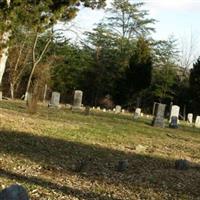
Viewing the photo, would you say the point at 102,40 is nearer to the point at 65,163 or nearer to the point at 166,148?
the point at 166,148

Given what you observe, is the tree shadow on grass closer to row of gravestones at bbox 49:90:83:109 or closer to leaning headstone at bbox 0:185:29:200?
leaning headstone at bbox 0:185:29:200

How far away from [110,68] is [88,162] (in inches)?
1616

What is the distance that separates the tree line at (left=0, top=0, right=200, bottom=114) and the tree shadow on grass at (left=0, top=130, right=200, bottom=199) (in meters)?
28.5

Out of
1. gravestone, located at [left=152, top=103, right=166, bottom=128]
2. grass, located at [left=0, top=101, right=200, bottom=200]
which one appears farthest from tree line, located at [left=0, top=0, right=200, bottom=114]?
grass, located at [left=0, top=101, right=200, bottom=200]

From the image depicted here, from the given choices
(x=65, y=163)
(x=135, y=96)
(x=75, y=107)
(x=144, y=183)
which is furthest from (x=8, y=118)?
(x=135, y=96)

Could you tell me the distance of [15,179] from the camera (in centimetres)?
890

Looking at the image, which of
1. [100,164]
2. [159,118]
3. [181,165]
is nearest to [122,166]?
[100,164]

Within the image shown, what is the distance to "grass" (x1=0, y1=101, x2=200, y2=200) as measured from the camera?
897cm

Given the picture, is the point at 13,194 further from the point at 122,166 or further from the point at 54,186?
the point at 122,166

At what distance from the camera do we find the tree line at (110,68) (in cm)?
4656

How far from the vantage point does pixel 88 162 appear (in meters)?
11.6

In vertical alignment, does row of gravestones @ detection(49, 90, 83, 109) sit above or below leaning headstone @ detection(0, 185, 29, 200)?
above

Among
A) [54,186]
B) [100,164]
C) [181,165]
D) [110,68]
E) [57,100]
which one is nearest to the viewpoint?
[54,186]

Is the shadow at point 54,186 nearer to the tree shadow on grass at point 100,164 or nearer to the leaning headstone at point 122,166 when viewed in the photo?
the tree shadow on grass at point 100,164
